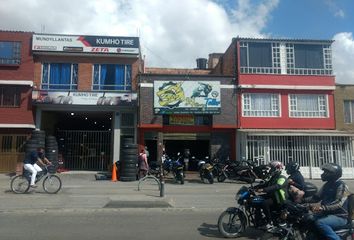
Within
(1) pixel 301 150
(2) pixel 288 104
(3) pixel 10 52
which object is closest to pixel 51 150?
(3) pixel 10 52

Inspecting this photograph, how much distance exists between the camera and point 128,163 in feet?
68.6

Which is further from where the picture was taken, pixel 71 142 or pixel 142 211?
pixel 71 142

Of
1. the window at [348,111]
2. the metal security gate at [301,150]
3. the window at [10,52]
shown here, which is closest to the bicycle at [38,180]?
the window at [10,52]

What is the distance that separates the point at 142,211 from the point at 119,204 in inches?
47.1

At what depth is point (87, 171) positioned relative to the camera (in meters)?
25.6

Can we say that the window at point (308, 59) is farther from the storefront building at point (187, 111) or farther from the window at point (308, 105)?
the storefront building at point (187, 111)

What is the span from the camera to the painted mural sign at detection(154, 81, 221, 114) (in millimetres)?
24828

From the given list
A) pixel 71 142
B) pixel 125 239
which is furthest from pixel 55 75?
pixel 125 239

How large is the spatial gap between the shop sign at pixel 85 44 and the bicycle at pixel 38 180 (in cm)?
1272

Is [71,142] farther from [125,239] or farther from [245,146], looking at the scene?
[125,239]

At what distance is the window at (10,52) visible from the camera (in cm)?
2556

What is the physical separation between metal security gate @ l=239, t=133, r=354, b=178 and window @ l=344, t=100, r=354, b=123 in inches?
66.4

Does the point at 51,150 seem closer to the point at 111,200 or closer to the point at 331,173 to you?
the point at 111,200

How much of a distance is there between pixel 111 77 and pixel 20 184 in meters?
13.1
